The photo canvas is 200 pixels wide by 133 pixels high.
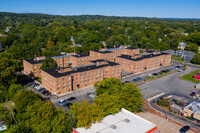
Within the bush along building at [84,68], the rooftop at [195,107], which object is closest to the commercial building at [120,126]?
the rooftop at [195,107]

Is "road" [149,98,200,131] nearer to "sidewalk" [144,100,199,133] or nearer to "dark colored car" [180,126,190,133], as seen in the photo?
"sidewalk" [144,100,199,133]

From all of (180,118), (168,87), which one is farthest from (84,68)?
(180,118)

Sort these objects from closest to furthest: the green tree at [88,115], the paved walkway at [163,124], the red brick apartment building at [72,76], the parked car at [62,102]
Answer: the green tree at [88,115] → the paved walkway at [163,124] → the parked car at [62,102] → the red brick apartment building at [72,76]

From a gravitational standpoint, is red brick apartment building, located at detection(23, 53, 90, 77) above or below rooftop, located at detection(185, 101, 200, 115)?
above

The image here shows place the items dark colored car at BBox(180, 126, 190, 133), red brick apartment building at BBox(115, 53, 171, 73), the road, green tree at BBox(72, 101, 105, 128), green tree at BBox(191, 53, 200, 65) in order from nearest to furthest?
green tree at BBox(72, 101, 105, 128)
dark colored car at BBox(180, 126, 190, 133)
the road
red brick apartment building at BBox(115, 53, 171, 73)
green tree at BBox(191, 53, 200, 65)

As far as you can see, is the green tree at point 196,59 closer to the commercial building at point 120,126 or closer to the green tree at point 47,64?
the commercial building at point 120,126

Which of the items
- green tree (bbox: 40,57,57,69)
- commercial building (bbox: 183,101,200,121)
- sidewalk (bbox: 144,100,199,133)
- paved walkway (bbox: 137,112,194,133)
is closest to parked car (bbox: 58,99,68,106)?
green tree (bbox: 40,57,57,69)

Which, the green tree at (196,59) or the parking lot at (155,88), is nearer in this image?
the parking lot at (155,88)
